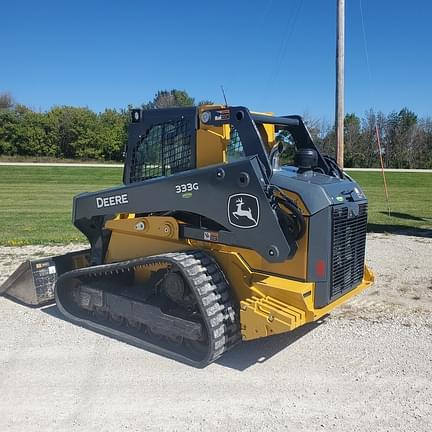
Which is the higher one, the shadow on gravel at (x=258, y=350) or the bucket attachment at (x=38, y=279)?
the bucket attachment at (x=38, y=279)

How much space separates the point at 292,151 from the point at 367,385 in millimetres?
2727

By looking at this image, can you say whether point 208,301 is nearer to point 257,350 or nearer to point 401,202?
point 257,350

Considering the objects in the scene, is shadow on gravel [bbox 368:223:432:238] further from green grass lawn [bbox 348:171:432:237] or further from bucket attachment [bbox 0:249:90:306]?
bucket attachment [bbox 0:249:90:306]

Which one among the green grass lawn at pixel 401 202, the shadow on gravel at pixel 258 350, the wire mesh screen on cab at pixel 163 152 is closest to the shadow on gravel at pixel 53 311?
the shadow on gravel at pixel 258 350

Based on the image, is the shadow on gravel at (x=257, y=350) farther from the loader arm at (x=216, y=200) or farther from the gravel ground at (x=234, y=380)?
the loader arm at (x=216, y=200)

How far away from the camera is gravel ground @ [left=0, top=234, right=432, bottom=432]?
345 cm

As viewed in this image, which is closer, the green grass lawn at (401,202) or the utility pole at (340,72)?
the utility pole at (340,72)

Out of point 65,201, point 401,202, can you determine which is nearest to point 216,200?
point 65,201

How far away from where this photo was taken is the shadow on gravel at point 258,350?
4422 millimetres

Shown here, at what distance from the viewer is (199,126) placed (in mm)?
4777

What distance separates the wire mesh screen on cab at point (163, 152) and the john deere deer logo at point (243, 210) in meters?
0.77

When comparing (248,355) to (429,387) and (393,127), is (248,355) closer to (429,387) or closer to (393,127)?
(429,387)

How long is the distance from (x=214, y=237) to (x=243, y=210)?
467mm

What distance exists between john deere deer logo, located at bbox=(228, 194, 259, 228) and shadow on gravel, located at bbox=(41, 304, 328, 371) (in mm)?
1238
